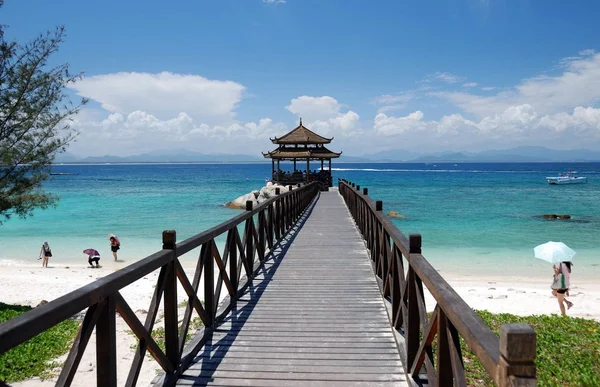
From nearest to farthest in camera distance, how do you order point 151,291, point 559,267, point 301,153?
point 559,267 < point 151,291 < point 301,153

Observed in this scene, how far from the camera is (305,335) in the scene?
4.47 meters

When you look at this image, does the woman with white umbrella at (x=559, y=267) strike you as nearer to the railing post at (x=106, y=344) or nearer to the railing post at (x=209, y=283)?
the railing post at (x=209, y=283)

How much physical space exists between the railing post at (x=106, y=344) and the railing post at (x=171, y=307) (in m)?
1.02

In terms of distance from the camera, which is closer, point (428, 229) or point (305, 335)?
point (305, 335)

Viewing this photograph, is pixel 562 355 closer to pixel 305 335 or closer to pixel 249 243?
pixel 305 335

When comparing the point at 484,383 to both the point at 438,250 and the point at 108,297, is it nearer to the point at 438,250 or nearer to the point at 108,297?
the point at 108,297

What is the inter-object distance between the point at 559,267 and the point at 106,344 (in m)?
10.5

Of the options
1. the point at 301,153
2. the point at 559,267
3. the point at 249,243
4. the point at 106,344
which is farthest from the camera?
the point at 301,153

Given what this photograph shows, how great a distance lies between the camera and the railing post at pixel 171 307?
11.6 feet

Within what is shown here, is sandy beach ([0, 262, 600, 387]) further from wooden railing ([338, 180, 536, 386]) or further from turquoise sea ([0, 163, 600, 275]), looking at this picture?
wooden railing ([338, 180, 536, 386])

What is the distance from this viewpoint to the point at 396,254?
4.52 metres

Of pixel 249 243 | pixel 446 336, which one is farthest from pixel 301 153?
pixel 446 336

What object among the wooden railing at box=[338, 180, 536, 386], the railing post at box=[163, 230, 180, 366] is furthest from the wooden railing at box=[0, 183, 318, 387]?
the wooden railing at box=[338, 180, 536, 386]

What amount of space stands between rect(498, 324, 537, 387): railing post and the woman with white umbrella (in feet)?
31.3
